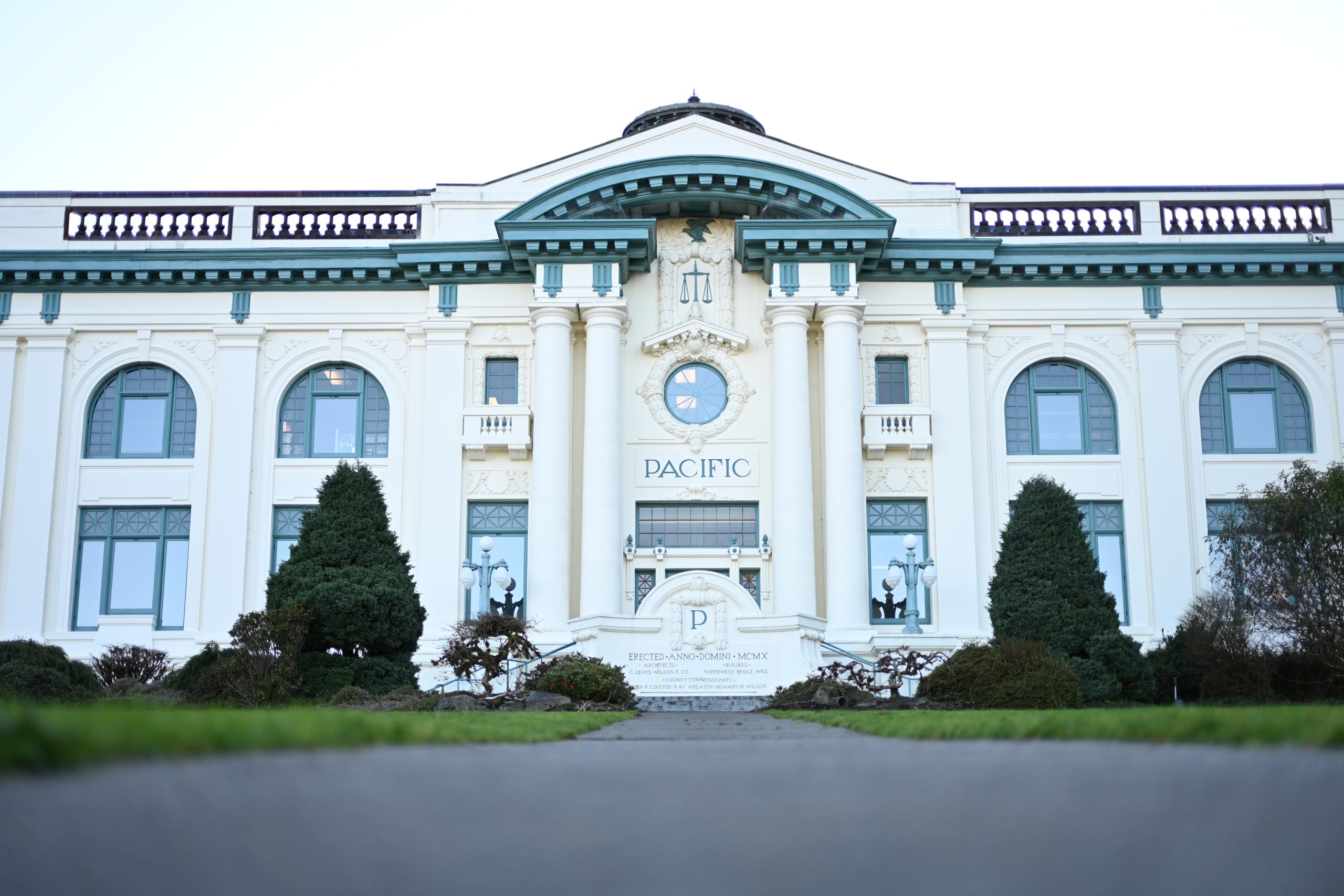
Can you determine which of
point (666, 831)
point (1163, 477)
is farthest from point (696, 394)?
point (666, 831)

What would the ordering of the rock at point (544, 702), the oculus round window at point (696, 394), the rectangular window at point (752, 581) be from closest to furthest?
the rock at point (544, 702) → the rectangular window at point (752, 581) → the oculus round window at point (696, 394)

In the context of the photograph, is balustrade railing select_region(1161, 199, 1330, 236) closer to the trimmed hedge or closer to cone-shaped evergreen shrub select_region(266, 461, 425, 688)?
the trimmed hedge

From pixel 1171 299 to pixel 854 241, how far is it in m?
7.70

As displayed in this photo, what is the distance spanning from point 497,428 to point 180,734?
80.6 ft

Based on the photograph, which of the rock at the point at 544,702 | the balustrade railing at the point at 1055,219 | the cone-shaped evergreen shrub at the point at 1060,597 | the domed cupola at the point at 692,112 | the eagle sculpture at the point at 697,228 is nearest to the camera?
the rock at the point at 544,702

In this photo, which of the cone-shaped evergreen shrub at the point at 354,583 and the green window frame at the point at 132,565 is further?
the green window frame at the point at 132,565

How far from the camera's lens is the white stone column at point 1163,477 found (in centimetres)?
2828

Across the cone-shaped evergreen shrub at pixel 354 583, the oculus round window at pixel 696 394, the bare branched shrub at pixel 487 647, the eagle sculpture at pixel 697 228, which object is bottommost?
the bare branched shrub at pixel 487 647

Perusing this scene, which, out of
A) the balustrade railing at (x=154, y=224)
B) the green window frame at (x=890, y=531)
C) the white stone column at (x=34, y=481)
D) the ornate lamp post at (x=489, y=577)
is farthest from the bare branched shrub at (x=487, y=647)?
the balustrade railing at (x=154, y=224)

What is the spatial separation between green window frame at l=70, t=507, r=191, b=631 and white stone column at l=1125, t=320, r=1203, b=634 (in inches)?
816

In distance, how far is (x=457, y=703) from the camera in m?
18.5

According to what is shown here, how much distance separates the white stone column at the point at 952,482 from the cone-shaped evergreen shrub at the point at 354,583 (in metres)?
11.6

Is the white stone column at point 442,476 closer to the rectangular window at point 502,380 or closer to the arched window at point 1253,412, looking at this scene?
the rectangular window at point 502,380

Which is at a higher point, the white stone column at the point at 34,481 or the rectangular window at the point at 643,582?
the white stone column at the point at 34,481
